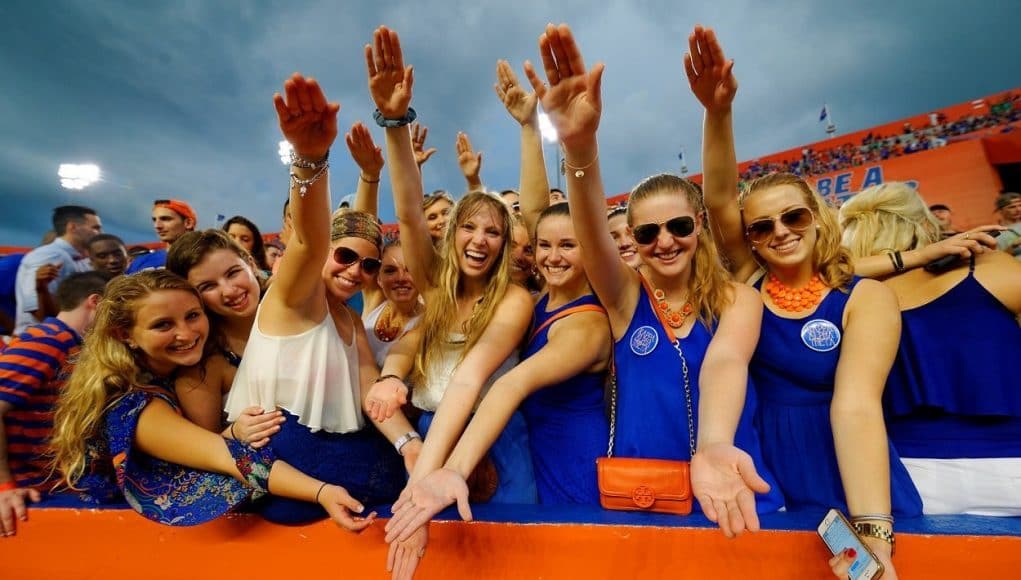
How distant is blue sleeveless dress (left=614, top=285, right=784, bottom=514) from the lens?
178cm

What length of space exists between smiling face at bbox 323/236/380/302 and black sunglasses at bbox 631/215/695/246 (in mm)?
1423

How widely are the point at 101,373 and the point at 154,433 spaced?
1.30 feet

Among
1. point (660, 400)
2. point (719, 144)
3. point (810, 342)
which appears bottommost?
point (660, 400)

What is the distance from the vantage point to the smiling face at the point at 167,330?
200 cm

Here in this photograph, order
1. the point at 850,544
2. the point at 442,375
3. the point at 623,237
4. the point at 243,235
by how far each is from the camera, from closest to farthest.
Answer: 1. the point at 850,544
2. the point at 442,375
3. the point at 623,237
4. the point at 243,235

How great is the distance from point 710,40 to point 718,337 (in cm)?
129

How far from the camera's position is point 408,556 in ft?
4.58

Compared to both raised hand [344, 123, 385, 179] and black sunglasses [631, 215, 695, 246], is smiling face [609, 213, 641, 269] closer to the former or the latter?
black sunglasses [631, 215, 695, 246]

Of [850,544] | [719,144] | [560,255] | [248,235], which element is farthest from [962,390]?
[248,235]

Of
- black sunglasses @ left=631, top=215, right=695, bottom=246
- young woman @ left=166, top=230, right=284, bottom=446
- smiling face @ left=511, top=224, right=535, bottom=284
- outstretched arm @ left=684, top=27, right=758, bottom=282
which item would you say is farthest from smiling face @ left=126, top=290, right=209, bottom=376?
outstretched arm @ left=684, top=27, right=758, bottom=282

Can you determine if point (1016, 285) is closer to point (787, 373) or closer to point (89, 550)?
point (787, 373)

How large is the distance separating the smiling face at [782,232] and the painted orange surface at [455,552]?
1.02 m

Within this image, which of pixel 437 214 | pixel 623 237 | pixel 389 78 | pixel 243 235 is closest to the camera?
pixel 389 78

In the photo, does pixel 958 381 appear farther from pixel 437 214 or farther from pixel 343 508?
pixel 437 214
